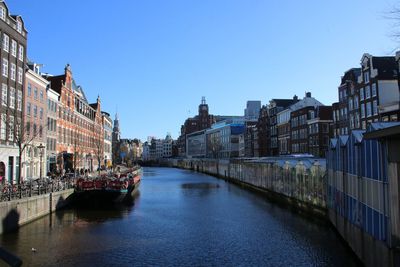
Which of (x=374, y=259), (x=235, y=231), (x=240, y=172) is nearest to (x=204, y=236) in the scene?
(x=235, y=231)

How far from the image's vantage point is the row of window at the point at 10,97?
46609 mm

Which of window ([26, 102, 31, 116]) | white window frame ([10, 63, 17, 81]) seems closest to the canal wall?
white window frame ([10, 63, 17, 81])

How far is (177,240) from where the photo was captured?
1008 inches

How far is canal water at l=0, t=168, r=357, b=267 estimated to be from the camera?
2072cm

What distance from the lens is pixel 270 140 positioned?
12350 centimetres

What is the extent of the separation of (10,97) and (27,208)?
73.1ft

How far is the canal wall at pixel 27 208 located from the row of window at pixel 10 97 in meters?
14.2

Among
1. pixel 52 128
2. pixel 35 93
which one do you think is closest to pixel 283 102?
pixel 52 128

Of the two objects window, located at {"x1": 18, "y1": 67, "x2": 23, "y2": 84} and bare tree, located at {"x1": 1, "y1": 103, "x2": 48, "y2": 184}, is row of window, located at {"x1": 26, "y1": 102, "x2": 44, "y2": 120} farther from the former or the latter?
window, located at {"x1": 18, "y1": 67, "x2": 23, "y2": 84}

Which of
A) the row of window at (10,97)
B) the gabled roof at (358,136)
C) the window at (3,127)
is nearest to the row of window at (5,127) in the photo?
the window at (3,127)

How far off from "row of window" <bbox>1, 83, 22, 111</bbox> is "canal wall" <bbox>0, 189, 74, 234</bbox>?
46.6 ft

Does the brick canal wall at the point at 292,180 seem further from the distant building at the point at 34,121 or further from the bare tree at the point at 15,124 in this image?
the distant building at the point at 34,121

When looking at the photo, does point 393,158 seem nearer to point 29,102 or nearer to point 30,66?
point 29,102

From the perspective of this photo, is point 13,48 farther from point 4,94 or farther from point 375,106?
point 375,106
